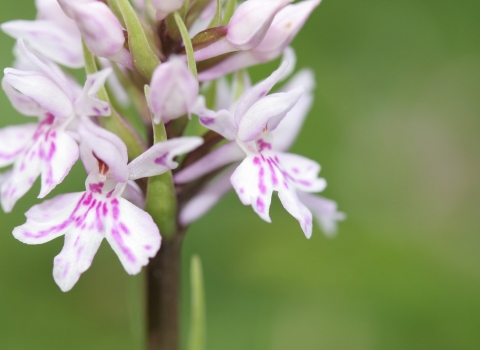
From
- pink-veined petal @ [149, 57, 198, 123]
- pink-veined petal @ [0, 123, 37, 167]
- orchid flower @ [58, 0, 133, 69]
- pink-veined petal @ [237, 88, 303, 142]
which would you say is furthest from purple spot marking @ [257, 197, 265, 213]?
pink-veined petal @ [0, 123, 37, 167]

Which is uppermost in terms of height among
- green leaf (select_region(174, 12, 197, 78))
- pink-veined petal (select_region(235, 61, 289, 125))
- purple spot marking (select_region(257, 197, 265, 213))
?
green leaf (select_region(174, 12, 197, 78))

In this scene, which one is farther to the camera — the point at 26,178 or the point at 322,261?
the point at 322,261

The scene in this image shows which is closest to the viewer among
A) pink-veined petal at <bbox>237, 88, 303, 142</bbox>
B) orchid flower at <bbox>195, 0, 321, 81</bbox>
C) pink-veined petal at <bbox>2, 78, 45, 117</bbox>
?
pink-veined petal at <bbox>237, 88, 303, 142</bbox>

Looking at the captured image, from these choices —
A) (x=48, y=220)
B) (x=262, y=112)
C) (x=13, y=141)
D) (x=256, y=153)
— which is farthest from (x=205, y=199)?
(x=13, y=141)

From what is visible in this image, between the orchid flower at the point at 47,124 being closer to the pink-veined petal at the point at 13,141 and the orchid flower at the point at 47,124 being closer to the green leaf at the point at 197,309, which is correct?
the pink-veined petal at the point at 13,141

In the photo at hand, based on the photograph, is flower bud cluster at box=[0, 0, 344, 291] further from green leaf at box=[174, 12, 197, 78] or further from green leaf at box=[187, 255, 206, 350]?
green leaf at box=[187, 255, 206, 350]

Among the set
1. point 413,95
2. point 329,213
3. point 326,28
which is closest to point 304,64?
point 326,28

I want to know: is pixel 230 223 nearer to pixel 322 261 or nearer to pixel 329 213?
pixel 322 261

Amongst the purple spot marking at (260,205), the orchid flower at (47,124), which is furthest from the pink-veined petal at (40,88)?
the purple spot marking at (260,205)

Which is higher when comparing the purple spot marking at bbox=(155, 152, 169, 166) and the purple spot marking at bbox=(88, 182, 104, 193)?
the purple spot marking at bbox=(155, 152, 169, 166)
